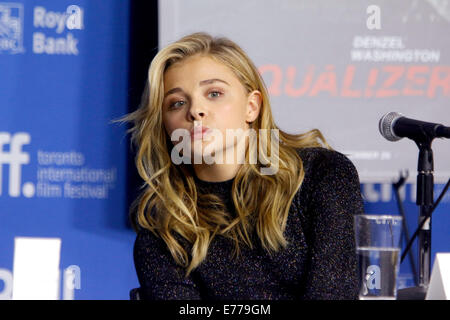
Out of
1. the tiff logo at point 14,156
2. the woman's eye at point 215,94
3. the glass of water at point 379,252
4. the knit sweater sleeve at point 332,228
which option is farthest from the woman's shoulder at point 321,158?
the tiff logo at point 14,156

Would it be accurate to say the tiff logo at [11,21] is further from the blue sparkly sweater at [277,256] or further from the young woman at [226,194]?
the blue sparkly sweater at [277,256]

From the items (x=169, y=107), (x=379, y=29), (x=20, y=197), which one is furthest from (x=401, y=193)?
(x=20, y=197)

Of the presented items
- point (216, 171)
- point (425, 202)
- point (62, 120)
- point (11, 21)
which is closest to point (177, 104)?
point (216, 171)

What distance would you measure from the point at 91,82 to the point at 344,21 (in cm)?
87

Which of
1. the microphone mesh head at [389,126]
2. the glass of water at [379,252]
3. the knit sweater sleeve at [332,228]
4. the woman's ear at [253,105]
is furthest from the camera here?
the woman's ear at [253,105]

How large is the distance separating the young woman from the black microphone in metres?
0.12

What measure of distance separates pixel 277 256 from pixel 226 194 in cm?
19

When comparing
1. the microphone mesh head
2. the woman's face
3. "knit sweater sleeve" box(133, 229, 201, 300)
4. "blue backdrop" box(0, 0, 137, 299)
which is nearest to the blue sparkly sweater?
"knit sweater sleeve" box(133, 229, 201, 300)

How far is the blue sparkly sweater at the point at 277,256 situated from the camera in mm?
1436

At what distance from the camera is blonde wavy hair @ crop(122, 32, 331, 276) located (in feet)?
4.83

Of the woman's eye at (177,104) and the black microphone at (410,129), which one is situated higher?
the woman's eye at (177,104)

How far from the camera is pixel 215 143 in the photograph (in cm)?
147

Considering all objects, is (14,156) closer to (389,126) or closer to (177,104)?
(177,104)
